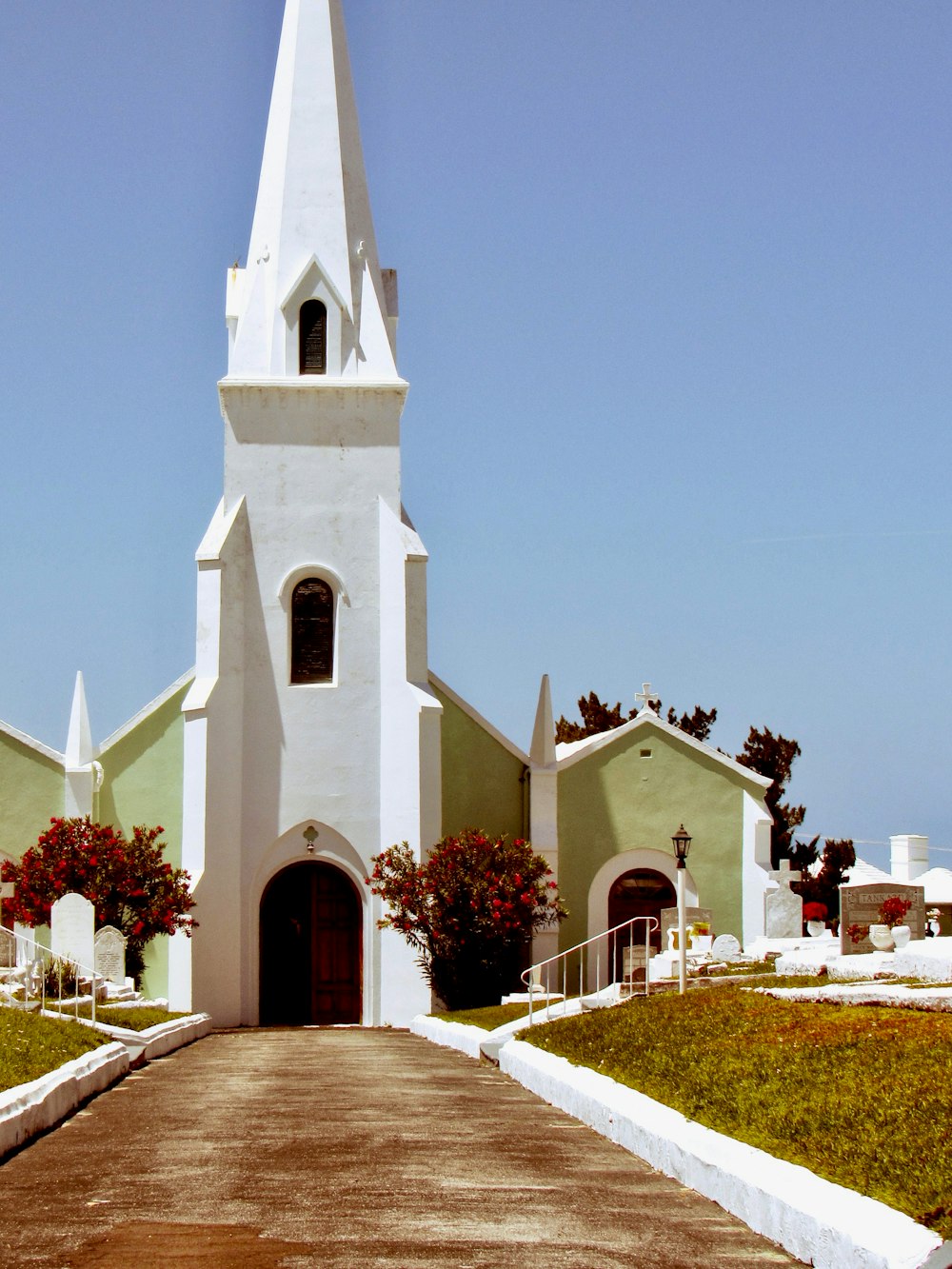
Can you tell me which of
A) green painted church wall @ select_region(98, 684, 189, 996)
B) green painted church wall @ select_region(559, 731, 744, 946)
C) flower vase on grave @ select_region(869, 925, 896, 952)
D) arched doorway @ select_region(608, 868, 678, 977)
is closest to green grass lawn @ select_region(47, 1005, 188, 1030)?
green painted church wall @ select_region(98, 684, 189, 996)

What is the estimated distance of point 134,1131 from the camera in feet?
36.1

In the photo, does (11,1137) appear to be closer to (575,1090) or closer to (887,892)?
(575,1090)

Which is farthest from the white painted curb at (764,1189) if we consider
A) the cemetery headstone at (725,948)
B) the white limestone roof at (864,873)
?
the white limestone roof at (864,873)

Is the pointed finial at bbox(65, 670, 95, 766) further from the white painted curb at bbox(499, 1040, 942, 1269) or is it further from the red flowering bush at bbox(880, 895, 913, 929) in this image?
the white painted curb at bbox(499, 1040, 942, 1269)

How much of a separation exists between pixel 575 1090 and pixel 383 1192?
3778 mm

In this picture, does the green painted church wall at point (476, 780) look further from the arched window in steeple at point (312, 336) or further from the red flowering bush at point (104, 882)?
the red flowering bush at point (104, 882)

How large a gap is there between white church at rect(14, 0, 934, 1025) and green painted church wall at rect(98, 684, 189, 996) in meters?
0.04

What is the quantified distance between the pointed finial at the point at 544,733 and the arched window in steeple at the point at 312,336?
744cm

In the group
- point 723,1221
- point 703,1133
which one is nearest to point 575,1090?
point 703,1133

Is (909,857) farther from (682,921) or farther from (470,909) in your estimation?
(682,921)

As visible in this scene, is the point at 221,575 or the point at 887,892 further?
the point at 221,575

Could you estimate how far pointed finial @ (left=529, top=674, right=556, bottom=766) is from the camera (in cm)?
3161

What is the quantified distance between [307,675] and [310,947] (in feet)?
15.8

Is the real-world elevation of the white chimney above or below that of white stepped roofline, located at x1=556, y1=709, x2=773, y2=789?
below
